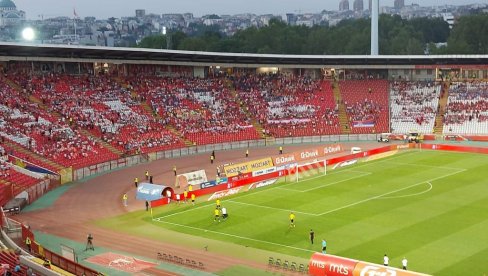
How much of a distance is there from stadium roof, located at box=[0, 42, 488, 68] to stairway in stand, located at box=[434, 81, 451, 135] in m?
3.25

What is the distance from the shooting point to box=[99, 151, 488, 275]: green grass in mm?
38062

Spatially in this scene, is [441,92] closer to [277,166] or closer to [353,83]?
[353,83]

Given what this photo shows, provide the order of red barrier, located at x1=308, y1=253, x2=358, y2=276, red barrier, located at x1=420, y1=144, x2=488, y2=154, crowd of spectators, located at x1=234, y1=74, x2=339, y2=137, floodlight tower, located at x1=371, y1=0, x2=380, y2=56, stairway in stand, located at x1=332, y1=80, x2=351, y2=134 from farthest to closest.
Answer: floodlight tower, located at x1=371, y1=0, x2=380, y2=56 → crowd of spectators, located at x1=234, y1=74, x2=339, y2=137 → stairway in stand, located at x1=332, y1=80, x2=351, y2=134 → red barrier, located at x1=420, y1=144, x2=488, y2=154 → red barrier, located at x1=308, y1=253, x2=358, y2=276

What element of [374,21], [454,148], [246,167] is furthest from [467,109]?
[246,167]

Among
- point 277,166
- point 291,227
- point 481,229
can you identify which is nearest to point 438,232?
point 481,229

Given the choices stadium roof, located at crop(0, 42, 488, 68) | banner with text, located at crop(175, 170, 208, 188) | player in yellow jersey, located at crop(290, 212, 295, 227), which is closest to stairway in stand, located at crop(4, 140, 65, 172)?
banner with text, located at crop(175, 170, 208, 188)

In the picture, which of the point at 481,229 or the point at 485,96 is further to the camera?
the point at 485,96

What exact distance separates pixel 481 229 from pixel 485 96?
51867 mm

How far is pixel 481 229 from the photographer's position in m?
41.8

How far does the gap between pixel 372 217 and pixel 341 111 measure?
150 feet

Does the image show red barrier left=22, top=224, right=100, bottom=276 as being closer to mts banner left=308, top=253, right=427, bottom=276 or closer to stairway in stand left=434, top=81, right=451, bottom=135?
mts banner left=308, top=253, right=427, bottom=276

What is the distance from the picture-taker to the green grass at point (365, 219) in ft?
125

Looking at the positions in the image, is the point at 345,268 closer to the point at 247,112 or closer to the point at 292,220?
the point at 292,220

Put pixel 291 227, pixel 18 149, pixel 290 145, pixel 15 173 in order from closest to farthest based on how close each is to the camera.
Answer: pixel 291 227 → pixel 15 173 → pixel 18 149 → pixel 290 145
